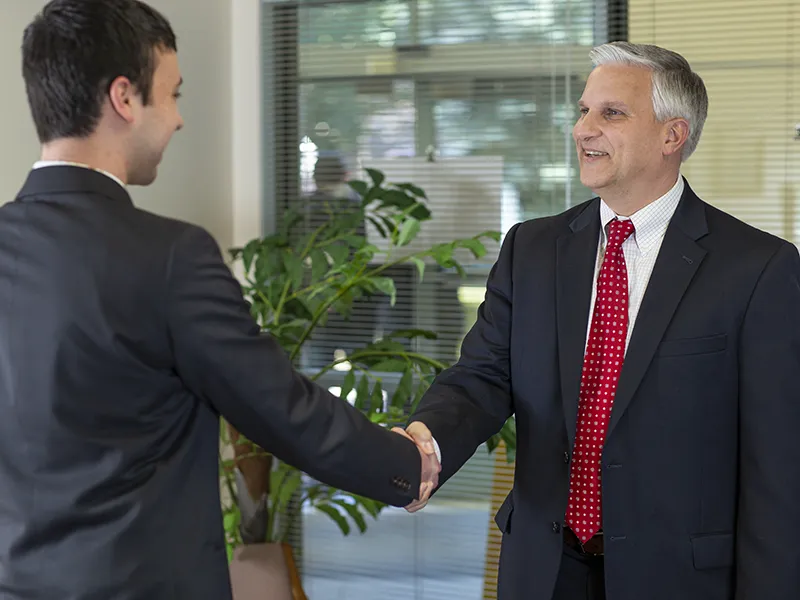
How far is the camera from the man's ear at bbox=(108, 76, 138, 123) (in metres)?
1.35

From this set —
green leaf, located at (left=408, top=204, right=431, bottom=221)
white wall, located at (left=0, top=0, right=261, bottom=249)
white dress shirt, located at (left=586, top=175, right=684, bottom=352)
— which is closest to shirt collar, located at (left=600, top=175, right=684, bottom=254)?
white dress shirt, located at (left=586, top=175, right=684, bottom=352)

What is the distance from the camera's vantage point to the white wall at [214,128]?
12.0 ft

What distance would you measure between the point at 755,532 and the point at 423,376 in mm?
1404

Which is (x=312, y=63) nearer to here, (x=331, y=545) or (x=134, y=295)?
(x=331, y=545)

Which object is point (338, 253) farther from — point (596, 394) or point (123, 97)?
point (123, 97)

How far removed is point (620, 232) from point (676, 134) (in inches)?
9.4

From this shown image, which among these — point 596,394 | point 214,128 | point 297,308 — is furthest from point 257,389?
point 214,128

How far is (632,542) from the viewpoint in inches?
72.6

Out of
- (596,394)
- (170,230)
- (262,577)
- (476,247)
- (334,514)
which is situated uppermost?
(170,230)

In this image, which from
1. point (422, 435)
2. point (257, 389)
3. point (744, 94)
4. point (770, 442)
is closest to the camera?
point (257, 389)

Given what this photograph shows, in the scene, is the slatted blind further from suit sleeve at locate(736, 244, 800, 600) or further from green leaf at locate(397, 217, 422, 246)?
suit sleeve at locate(736, 244, 800, 600)

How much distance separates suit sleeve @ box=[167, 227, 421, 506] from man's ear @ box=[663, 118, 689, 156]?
0.81 meters

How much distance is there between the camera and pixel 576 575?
1.92 meters

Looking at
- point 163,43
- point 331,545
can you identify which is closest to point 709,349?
point 163,43
